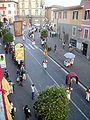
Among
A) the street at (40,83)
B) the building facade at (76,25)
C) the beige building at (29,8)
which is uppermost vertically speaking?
the beige building at (29,8)

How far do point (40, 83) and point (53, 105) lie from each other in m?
10.5

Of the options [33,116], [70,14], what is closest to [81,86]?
[33,116]

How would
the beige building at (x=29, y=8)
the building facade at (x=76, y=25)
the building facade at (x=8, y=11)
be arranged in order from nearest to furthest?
the building facade at (x=76, y=25)
the building facade at (x=8, y=11)
the beige building at (x=29, y=8)

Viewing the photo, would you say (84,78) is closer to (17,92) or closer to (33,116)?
(17,92)

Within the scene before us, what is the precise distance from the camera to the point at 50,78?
2891 centimetres

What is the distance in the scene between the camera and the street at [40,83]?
2078 cm

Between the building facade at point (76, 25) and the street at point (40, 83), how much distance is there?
6.64 metres

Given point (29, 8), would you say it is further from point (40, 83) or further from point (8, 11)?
point (40, 83)

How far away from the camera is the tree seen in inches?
656

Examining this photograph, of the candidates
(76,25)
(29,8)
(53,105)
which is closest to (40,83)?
(53,105)

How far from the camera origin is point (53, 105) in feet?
54.5

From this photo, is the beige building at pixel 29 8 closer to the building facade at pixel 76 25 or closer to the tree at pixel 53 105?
the building facade at pixel 76 25

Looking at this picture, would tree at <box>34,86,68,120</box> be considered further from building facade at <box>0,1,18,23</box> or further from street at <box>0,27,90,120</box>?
building facade at <box>0,1,18,23</box>

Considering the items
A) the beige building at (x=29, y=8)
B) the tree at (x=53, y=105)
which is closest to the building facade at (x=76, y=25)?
the tree at (x=53, y=105)
